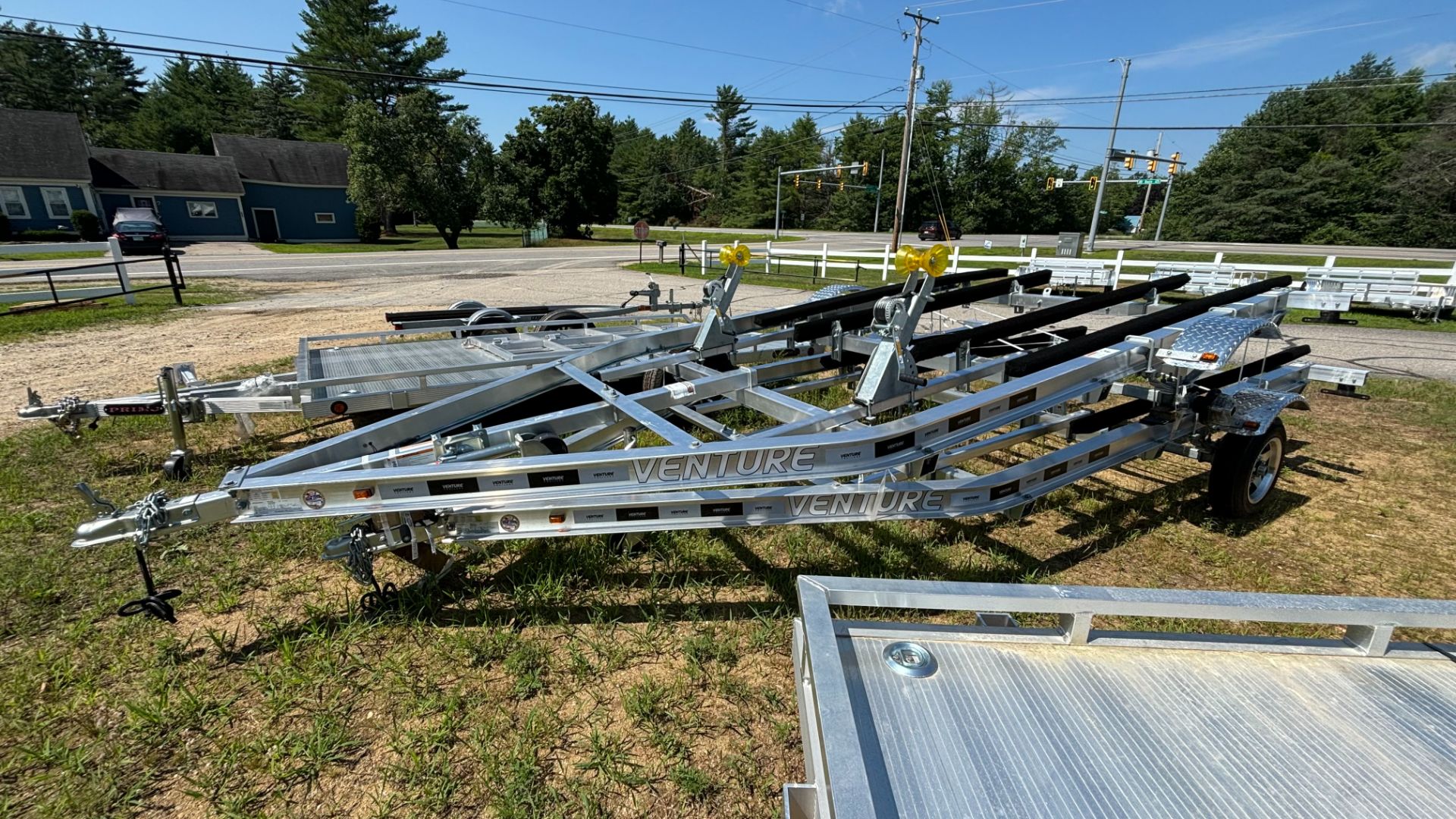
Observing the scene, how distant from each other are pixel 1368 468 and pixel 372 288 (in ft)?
67.3

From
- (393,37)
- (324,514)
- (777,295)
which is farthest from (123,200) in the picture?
(324,514)

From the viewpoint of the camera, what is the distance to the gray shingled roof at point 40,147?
33.3 meters

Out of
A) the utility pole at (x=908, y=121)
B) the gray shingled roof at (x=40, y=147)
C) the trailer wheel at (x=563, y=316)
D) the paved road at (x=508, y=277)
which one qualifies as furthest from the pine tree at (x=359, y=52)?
the trailer wheel at (x=563, y=316)

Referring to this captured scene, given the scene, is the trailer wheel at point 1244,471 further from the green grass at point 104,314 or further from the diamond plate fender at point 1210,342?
the green grass at point 104,314

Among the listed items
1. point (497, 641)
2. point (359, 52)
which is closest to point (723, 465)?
point (497, 641)

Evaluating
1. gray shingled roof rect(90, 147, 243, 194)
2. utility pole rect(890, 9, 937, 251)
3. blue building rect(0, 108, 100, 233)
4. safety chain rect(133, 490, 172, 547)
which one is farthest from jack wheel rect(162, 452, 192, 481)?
gray shingled roof rect(90, 147, 243, 194)

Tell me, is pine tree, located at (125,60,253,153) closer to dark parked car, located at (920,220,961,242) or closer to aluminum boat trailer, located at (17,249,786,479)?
dark parked car, located at (920,220,961,242)

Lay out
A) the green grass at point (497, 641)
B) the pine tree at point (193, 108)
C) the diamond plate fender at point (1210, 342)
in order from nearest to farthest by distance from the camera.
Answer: the green grass at point (497, 641)
the diamond plate fender at point (1210, 342)
the pine tree at point (193, 108)

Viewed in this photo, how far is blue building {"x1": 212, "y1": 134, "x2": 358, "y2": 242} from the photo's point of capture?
40.3 metres

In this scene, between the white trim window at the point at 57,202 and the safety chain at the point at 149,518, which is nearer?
the safety chain at the point at 149,518

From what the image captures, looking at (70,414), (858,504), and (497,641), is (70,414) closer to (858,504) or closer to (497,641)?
(497,641)

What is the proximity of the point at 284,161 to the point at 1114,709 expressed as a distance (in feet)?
172

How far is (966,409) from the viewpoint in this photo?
3.05 m

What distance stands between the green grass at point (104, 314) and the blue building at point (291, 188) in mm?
29658
